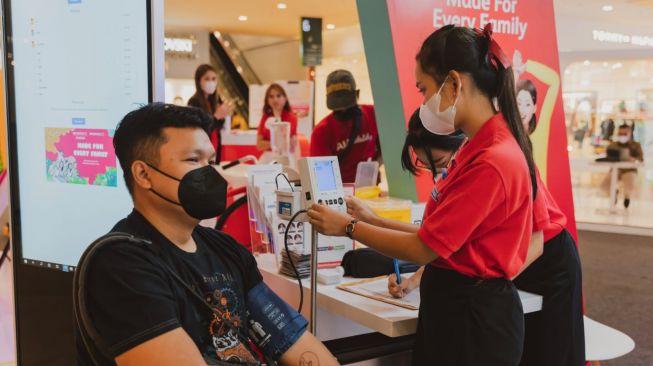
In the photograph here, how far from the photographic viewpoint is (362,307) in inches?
75.7

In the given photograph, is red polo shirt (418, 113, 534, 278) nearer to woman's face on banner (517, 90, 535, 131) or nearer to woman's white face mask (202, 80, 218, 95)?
woman's face on banner (517, 90, 535, 131)

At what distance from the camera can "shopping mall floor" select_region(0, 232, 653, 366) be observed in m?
3.22

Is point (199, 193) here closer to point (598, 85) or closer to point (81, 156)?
point (81, 156)

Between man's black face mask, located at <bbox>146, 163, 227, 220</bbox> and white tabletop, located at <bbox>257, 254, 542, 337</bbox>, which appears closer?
man's black face mask, located at <bbox>146, 163, 227, 220</bbox>

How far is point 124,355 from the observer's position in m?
1.25

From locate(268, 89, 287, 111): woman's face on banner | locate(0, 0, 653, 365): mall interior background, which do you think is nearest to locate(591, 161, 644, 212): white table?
locate(0, 0, 653, 365): mall interior background

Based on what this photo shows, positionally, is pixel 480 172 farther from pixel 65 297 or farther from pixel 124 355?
pixel 65 297

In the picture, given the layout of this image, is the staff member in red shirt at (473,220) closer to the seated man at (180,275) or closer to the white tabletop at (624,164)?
the seated man at (180,275)

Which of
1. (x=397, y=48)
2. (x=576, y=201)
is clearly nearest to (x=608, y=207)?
(x=576, y=201)

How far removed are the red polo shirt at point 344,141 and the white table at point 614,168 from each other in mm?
5884

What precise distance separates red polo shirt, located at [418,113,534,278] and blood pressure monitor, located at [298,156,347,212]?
1.19ft

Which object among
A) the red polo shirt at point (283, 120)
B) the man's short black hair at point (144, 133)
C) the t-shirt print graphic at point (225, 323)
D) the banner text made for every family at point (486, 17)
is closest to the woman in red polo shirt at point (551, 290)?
the t-shirt print graphic at point (225, 323)

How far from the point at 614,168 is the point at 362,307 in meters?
7.96

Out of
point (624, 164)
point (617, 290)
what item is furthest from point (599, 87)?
point (617, 290)
